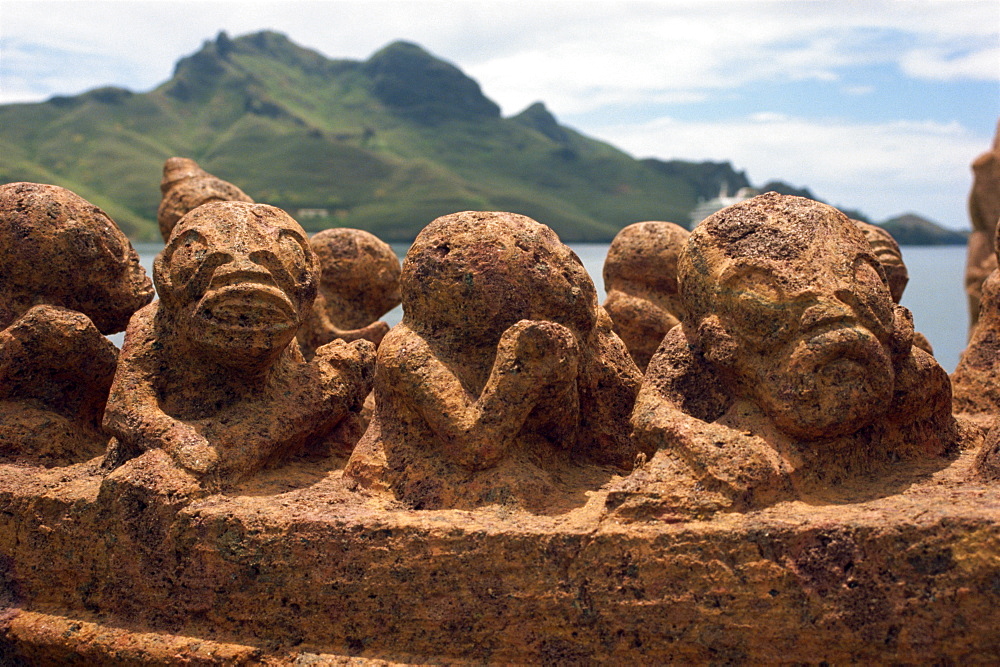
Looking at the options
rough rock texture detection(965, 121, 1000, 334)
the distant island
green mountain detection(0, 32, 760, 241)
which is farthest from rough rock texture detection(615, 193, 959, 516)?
green mountain detection(0, 32, 760, 241)

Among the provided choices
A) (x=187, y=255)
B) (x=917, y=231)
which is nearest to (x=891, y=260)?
(x=187, y=255)

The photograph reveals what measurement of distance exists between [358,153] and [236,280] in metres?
30.2

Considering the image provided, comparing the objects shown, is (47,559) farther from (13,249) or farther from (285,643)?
(13,249)

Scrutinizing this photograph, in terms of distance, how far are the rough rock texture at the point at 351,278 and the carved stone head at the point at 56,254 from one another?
1670 mm

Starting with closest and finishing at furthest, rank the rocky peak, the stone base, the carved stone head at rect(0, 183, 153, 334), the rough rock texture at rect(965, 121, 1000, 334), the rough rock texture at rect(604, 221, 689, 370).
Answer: the stone base, the carved stone head at rect(0, 183, 153, 334), the rough rock texture at rect(604, 221, 689, 370), the rough rock texture at rect(965, 121, 1000, 334), the rocky peak

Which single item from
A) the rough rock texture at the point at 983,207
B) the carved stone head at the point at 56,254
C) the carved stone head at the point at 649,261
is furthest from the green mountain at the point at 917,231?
the carved stone head at the point at 56,254

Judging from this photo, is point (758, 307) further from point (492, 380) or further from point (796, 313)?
point (492, 380)

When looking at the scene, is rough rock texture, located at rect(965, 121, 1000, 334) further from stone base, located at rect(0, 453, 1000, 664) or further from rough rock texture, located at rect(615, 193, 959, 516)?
stone base, located at rect(0, 453, 1000, 664)

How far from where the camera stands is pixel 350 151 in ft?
109

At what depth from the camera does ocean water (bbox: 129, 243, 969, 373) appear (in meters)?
8.56

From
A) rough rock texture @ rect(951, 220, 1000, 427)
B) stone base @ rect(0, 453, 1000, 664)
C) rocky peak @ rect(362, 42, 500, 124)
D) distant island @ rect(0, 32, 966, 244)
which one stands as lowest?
stone base @ rect(0, 453, 1000, 664)

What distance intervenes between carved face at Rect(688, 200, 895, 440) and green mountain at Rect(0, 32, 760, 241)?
42.5 ft

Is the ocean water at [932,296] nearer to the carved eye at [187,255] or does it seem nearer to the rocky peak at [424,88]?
the carved eye at [187,255]

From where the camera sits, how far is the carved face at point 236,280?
383cm
